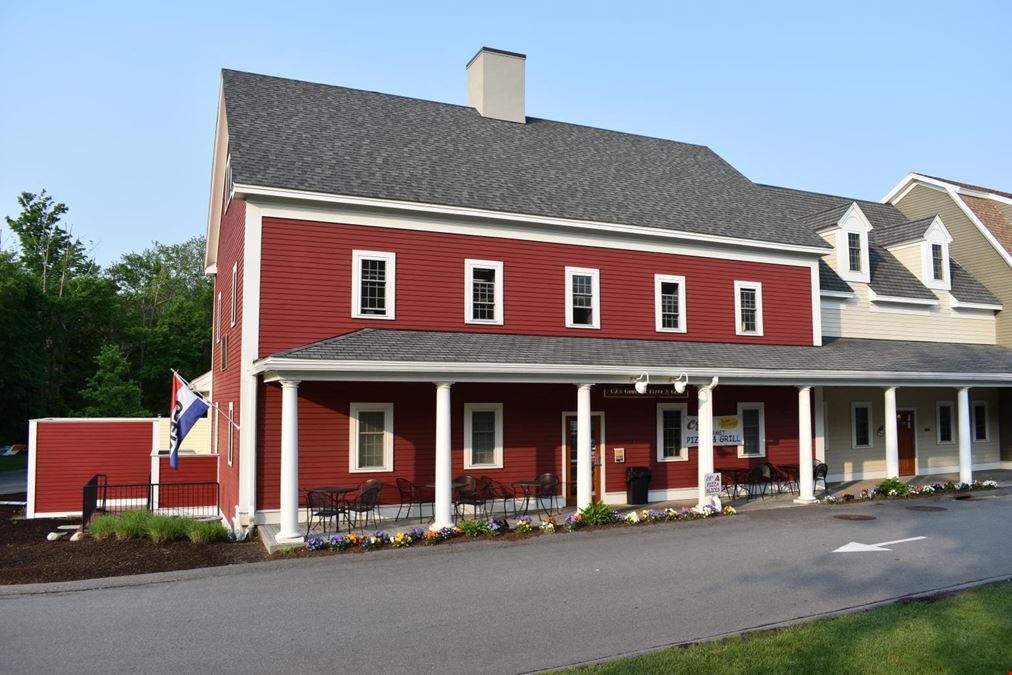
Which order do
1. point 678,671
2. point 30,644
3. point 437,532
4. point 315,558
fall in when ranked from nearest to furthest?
point 678,671, point 30,644, point 315,558, point 437,532

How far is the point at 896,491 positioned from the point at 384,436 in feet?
43.1

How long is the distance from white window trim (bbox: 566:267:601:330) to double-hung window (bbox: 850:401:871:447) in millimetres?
9924

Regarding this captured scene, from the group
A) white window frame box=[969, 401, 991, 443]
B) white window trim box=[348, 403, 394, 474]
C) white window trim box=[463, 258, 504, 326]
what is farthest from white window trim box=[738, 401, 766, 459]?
white window frame box=[969, 401, 991, 443]

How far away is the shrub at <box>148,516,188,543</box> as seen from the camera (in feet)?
48.6

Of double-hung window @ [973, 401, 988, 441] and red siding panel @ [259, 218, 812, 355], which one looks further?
double-hung window @ [973, 401, 988, 441]

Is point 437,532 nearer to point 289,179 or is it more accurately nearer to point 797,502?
point 289,179

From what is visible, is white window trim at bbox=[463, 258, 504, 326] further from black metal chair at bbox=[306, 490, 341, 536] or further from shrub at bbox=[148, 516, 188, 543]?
shrub at bbox=[148, 516, 188, 543]

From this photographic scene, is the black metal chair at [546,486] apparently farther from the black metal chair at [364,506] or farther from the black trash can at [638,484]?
the black metal chair at [364,506]

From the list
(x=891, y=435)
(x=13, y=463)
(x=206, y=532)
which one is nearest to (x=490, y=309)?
(x=206, y=532)

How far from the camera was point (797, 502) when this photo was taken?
64.0 feet

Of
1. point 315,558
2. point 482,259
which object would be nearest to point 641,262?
point 482,259

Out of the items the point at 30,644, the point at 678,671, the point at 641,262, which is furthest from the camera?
the point at 641,262

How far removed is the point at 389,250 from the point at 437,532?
643 cm

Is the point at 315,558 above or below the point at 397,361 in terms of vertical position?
below
